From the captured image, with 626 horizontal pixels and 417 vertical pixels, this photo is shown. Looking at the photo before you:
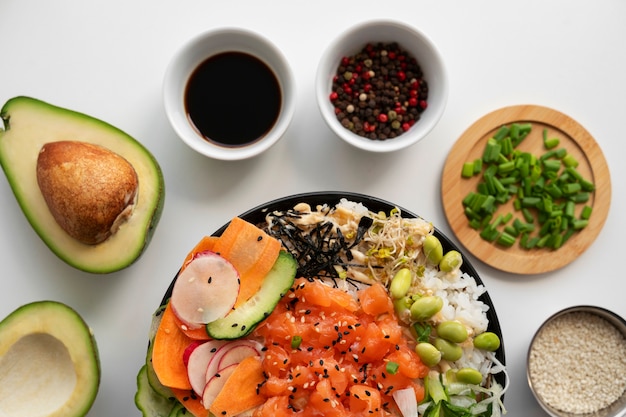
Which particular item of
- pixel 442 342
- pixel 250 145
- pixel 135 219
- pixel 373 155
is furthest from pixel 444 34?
pixel 135 219

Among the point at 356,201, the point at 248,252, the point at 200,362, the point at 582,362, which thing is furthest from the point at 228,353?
the point at 582,362

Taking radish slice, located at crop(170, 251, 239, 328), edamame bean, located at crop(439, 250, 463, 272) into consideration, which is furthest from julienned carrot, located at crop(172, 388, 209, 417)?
edamame bean, located at crop(439, 250, 463, 272)

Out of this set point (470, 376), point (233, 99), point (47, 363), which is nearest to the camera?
point (470, 376)

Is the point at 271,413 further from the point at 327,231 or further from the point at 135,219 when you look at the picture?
the point at 135,219

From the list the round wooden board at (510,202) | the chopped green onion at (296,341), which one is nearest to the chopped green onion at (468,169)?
the round wooden board at (510,202)

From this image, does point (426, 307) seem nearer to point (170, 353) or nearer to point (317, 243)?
point (317, 243)

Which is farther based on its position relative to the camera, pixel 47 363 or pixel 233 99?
pixel 233 99

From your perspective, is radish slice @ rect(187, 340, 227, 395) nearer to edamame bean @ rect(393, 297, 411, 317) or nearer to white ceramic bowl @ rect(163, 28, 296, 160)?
edamame bean @ rect(393, 297, 411, 317)
